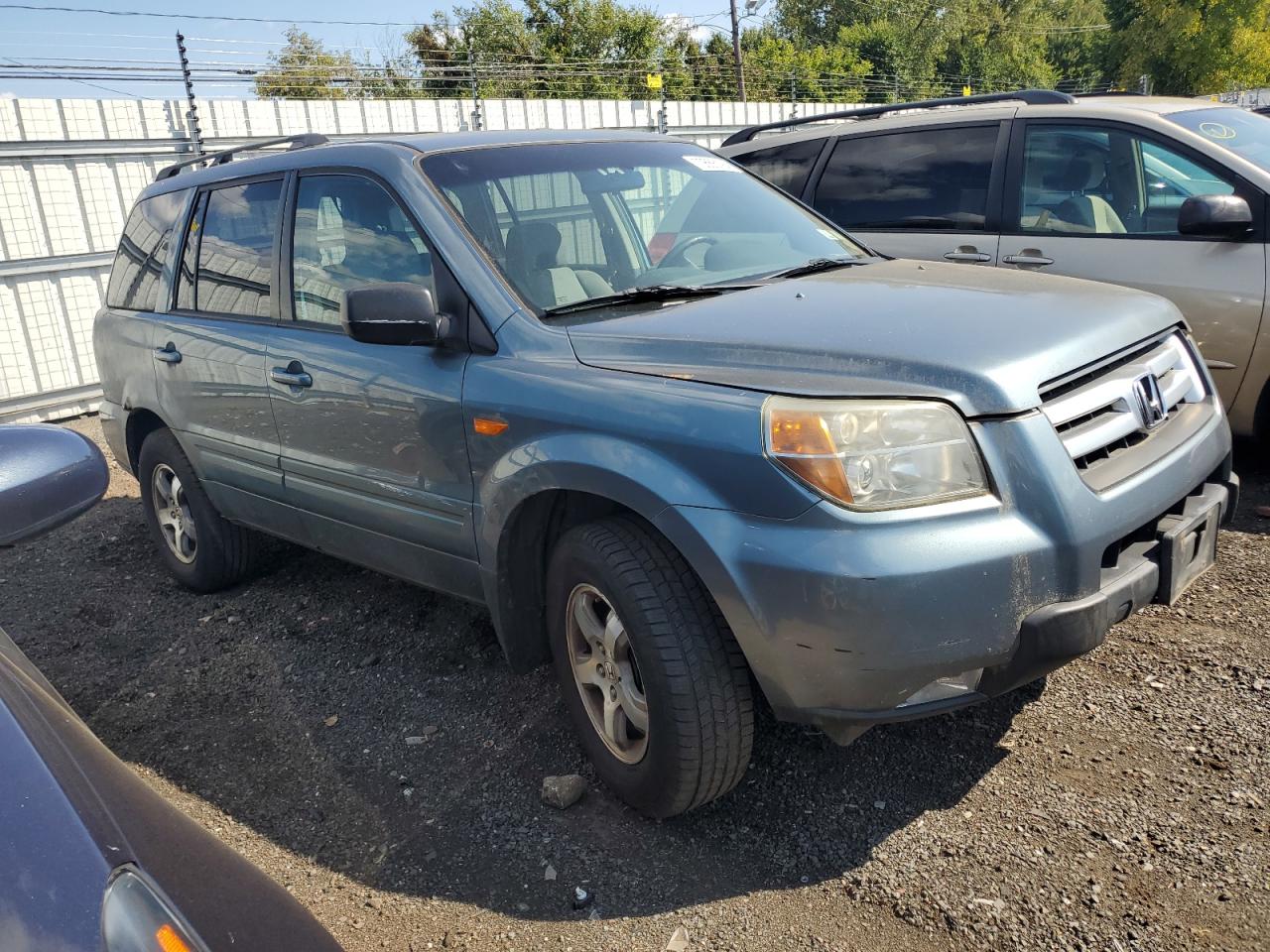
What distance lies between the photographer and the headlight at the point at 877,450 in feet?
7.58

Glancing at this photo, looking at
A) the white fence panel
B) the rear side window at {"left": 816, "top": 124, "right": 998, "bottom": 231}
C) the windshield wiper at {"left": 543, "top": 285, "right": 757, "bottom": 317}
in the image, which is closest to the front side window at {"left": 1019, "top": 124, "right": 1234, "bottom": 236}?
the rear side window at {"left": 816, "top": 124, "right": 998, "bottom": 231}

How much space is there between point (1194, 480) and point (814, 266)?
1.36m

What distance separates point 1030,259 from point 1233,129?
119 cm

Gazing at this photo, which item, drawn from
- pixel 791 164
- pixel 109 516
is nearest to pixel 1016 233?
pixel 791 164

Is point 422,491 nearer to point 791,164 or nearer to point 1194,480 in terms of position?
point 1194,480

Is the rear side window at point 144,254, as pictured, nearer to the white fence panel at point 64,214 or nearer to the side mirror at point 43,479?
the side mirror at point 43,479

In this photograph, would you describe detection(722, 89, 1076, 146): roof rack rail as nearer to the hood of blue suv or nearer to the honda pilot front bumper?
the hood of blue suv

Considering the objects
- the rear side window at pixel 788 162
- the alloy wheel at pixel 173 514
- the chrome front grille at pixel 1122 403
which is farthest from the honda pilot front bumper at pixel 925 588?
the rear side window at pixel 788 162

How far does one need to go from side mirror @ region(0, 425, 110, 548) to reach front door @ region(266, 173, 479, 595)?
1202 millimetres

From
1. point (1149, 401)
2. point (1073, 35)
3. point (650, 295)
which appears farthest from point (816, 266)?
point (1073, 35)

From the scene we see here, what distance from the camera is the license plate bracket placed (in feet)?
8.58

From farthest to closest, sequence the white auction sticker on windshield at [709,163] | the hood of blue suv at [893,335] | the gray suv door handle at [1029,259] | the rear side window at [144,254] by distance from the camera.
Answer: the gray suv door handle at [1029,259], the rear side window at [144,254], the white auction sticker on windshield at [709,163], the hood of blue suv at [893,335]

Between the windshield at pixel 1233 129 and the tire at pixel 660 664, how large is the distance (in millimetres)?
3778

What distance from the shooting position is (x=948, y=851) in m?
2.62
